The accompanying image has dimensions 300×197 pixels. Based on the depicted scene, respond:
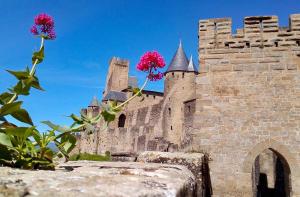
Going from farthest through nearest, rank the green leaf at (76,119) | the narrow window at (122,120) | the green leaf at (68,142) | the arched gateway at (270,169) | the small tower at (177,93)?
the narrow window at (122,120)
the small tower at (177,93)
the arched gateway at (270,169)
the green leaf at (76,119)
the green leaf at (68,142)

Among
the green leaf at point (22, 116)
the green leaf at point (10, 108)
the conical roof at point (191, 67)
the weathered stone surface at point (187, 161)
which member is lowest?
the weathered stone surface at point (187, 161)

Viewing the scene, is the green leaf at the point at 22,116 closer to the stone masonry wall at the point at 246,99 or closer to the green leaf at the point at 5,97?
the green leaf at the point at 5,97

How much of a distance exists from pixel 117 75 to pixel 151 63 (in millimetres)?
58628

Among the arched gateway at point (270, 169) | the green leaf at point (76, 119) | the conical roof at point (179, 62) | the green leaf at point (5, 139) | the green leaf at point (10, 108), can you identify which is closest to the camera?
the green leaf at point (5, 139)

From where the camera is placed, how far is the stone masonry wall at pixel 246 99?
18.9ft

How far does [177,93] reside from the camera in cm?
3850

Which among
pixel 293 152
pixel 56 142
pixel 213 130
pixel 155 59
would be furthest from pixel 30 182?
pixel 293 152

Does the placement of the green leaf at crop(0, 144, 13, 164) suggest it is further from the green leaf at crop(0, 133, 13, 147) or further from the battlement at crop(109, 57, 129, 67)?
the battlement at crop(109, 57, 129, 67)

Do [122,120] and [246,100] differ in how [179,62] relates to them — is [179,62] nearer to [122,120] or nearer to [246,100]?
[122,120]

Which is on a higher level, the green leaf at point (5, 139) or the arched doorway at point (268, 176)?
the green leaf at point (5, 139)

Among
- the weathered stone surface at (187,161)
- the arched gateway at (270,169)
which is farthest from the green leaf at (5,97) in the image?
the arched gateway at (270,169)

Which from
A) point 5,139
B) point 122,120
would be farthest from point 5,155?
point 122,120

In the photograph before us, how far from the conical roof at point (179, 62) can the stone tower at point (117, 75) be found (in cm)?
1782

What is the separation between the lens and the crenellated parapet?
6.14 metres
